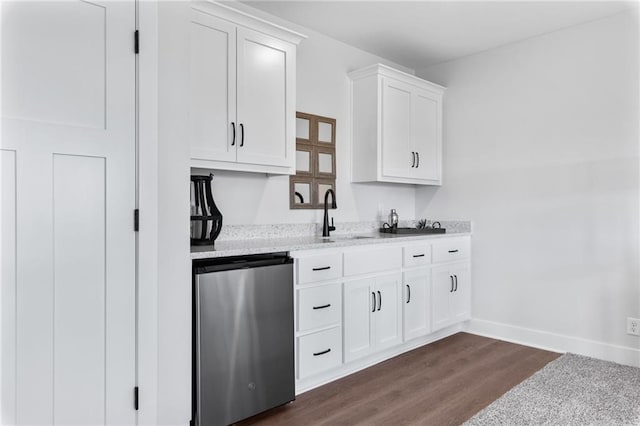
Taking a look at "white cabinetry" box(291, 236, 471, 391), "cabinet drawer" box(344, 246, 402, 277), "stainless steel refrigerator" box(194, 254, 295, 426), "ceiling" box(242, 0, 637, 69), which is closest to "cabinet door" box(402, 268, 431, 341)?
"white cabinetry" box(291, 236, 471, 391)

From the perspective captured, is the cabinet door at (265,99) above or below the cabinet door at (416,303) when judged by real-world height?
above

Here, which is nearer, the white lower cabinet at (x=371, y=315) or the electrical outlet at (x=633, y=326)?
the white lower cabinet at (x=371, y=315)

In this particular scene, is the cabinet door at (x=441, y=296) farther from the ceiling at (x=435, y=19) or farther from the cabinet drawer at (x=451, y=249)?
the ceiling at (x=435, y=19)

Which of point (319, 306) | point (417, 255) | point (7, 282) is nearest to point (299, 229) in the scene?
point (319, 306)

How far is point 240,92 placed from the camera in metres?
2.67

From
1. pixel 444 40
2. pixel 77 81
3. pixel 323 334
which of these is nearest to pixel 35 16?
pixel 77 81

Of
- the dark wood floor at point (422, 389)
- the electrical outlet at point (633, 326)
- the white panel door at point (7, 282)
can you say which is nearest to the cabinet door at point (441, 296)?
the dark wood floor at point (422, 389)

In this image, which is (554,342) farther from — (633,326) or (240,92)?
(240,92)

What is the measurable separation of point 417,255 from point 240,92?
1841mm

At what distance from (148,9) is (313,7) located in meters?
1.54

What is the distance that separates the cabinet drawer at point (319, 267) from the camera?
2580 millimetres

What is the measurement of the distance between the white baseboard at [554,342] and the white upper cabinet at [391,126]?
145cm

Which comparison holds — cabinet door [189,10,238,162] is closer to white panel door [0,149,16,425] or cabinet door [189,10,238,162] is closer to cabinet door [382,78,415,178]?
white panel door [0,149,16,425]

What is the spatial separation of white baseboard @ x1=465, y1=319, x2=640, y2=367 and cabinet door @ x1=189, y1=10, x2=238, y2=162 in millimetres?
2786
